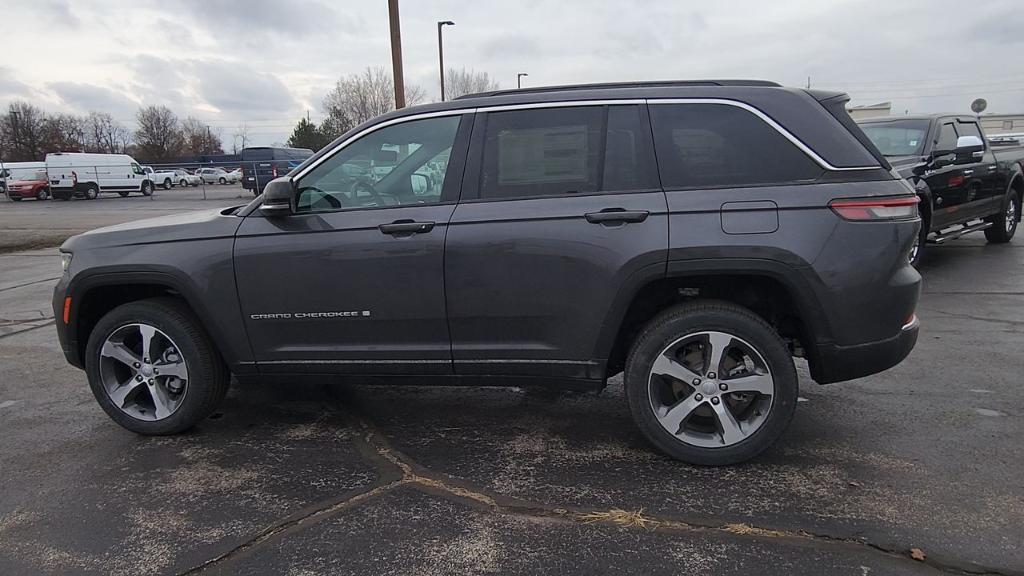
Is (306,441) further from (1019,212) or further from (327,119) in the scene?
(327,119)

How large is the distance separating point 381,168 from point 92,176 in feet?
116

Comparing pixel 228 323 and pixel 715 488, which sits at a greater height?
pixel 228 323

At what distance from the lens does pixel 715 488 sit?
10.3 feet

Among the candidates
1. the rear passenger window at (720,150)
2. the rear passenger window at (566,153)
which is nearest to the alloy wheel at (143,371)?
the rear passenger window at (566,153)

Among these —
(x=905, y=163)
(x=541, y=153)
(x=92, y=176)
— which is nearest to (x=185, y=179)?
(x=92, y=176)

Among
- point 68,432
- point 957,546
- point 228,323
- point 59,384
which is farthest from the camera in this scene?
point 59,384

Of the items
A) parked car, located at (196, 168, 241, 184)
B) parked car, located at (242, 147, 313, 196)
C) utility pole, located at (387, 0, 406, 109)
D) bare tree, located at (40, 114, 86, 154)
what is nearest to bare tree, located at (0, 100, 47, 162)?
bare tree, located at (40, 114, 86, 154)

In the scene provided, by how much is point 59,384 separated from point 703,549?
15.8 feet

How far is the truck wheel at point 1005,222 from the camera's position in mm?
9953

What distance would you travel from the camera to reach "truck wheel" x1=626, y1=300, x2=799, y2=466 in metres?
3.21

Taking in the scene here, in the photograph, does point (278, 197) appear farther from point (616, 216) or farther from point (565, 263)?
point (616, 216)

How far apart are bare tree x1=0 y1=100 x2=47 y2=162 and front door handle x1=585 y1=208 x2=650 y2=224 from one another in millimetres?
84409

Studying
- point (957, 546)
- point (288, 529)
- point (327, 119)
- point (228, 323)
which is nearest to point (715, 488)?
point (957, 546)

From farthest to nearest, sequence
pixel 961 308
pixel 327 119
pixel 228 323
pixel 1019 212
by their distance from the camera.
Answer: pixel 327 119 → pixel 1019 212 → pixel 961 308 → pixel 228 323
